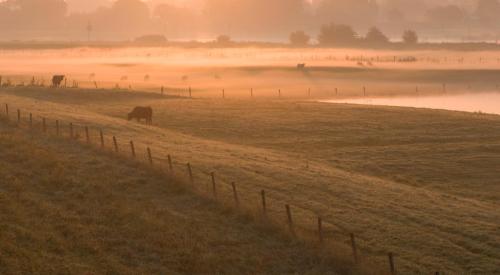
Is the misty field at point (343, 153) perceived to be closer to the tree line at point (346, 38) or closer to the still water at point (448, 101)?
the still water at point (448, 101)

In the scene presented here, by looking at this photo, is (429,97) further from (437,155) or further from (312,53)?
(312,53)

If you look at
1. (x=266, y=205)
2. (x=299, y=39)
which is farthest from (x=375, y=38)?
(x=266, y=205)

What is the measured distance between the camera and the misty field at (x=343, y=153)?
1014 inches

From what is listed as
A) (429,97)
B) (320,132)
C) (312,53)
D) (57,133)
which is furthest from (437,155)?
(312,53)

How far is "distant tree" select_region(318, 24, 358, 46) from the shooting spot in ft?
592

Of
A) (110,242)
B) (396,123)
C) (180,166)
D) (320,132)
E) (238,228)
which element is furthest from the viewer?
(396,123)

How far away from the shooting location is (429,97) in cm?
8275

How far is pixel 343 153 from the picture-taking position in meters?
43.0

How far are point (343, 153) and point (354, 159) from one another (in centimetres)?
179

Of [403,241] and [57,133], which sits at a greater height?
[57,133]

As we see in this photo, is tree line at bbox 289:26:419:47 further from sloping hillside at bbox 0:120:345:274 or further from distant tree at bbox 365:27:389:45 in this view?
sloping hillside at bbox 0:120:345:274

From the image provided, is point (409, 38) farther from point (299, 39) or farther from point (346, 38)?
point (299, 39)

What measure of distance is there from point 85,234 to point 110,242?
0.85 m

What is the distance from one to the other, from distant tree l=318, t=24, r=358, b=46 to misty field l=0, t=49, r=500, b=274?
285 ft
